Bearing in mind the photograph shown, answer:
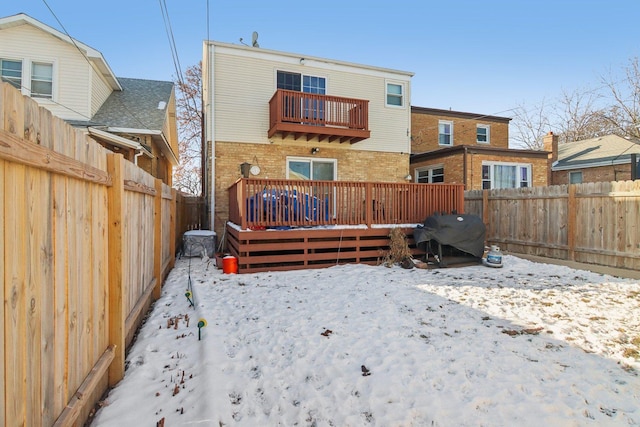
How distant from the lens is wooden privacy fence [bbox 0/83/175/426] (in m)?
1.34

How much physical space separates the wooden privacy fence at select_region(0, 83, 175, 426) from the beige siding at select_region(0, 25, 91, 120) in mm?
10435

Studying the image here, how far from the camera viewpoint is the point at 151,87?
14.3 metres

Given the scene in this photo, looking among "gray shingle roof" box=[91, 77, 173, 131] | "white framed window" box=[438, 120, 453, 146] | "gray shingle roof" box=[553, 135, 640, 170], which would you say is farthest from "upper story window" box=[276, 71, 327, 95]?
"gray shingle roof" box=[553, 135, 640, 170]

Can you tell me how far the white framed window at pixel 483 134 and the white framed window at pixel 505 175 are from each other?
3.84 meters

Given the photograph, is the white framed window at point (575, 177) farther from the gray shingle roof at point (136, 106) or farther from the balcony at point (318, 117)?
the gray shingle roof at point (136, 106)

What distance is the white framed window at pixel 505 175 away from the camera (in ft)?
46.4

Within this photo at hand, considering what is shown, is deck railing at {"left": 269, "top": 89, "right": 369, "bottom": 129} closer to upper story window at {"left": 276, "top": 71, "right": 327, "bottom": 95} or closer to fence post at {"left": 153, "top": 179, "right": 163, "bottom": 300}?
upper story window at {"left": 276, "top": 71, "right": 327, "bottom": 95}

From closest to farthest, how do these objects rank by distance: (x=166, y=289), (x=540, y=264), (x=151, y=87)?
1. (x=166, y=289)
2. (x=540, y=264)
3. (x=151, y=87)

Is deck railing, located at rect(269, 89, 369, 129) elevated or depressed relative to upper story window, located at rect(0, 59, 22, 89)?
depressed

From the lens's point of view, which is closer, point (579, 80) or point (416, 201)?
point (416, 201)

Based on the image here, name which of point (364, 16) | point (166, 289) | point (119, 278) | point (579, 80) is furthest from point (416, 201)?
point (579, 80)

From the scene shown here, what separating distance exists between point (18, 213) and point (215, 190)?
964 centimetres

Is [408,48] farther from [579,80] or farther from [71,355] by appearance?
[71,355]

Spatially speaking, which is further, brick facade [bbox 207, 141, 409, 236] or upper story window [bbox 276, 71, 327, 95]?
upper story window [bbox 276, 71, 327, 95]
